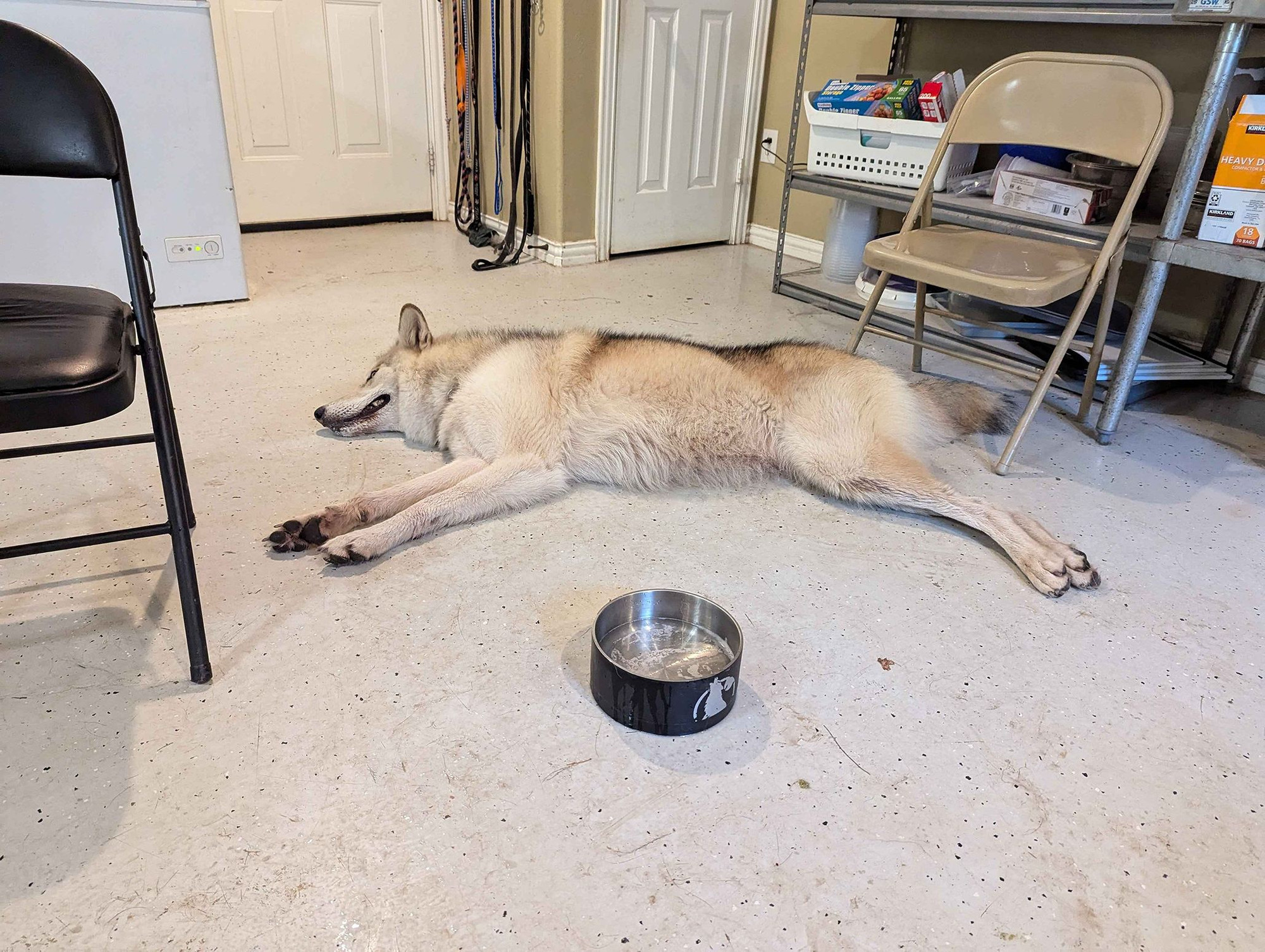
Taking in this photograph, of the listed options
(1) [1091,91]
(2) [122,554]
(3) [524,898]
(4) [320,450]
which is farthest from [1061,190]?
(2) [122,554]

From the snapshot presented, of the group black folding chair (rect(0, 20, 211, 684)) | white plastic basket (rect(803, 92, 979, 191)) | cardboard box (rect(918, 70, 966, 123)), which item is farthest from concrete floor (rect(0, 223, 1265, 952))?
cardboard box (rect(918, 70, 966, 123))

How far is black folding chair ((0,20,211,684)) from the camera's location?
120cm

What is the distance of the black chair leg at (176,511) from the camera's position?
138 centimetres

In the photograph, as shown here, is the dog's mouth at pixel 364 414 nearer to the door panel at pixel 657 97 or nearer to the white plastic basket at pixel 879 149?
the white plastic basket at pixel 879 149

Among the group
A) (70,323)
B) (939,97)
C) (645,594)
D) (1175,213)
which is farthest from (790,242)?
(70,323)

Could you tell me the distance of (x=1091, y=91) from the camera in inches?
99.1

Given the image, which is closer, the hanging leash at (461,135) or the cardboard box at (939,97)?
the cardboard box at (939,97)

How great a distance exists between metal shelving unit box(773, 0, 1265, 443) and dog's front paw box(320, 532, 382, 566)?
2.10 m

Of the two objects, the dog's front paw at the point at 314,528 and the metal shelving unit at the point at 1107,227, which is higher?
the metal shelving unit at the point at 1107,227

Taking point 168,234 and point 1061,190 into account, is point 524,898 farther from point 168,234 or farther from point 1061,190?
point 168,234

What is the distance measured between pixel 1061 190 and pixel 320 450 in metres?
2.71

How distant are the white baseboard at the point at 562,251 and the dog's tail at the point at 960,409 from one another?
2.52 metres

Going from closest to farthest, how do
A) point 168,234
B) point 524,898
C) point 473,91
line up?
1. point 524,898
2. point 168,234
3. point 473,91

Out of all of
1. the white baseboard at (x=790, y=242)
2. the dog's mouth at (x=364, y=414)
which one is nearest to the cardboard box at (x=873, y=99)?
the white baseboard at (x=790, y=242)
